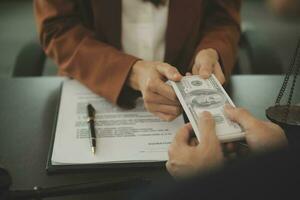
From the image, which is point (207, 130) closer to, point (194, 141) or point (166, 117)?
point (194, 141)

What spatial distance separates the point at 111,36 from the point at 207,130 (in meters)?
0.55

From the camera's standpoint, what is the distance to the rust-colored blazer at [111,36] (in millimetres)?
930

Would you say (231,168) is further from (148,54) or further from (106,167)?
(148,54)

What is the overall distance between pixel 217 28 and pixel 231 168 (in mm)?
872

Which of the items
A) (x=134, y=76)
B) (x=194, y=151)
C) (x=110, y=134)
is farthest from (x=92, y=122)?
(x=194, y=151)

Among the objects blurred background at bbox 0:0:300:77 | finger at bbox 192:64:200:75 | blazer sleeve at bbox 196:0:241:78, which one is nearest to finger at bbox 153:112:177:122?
finger at bbox 192:64:200:75

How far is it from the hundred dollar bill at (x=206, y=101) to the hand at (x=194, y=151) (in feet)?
0.06

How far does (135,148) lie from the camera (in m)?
0.73

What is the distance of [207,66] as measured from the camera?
2.82 ft

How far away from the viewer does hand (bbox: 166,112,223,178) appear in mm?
560

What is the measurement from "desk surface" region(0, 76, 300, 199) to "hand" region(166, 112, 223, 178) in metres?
0.07

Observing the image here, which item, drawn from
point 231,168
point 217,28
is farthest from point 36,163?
point 217,28

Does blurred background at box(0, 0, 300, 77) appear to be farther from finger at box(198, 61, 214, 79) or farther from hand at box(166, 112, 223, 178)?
hand at box(166, 112, 223, 178)

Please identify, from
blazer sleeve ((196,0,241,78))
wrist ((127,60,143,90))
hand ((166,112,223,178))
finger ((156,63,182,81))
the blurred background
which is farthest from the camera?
the blurred background
